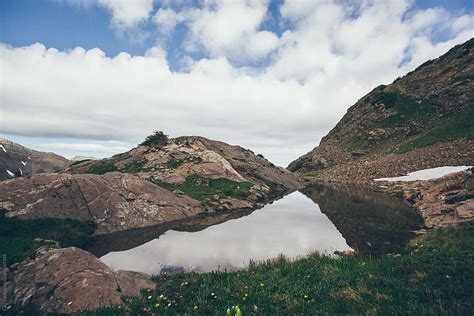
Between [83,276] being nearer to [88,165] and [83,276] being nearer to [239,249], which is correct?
[239,249]

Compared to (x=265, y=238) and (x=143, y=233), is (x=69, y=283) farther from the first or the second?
(x=265, y=238)

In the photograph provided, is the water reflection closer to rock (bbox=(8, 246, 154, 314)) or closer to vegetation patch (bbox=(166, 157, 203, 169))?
rock (bbox=(8, 246, 154, 314))

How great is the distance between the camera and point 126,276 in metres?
12.0

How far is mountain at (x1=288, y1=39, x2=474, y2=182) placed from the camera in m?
55.8

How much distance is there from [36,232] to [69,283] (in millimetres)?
10715

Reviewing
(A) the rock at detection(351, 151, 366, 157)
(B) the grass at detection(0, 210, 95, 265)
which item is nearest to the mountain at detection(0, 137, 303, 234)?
(B) the grass at detection(0, 210, 95, 265)

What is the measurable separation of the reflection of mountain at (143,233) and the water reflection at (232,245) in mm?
764

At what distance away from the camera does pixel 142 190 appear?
29.0 meters

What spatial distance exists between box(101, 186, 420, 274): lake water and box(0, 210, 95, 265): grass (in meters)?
4.02

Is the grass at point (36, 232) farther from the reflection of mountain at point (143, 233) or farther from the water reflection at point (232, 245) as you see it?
the water reflection at point (232, 245)

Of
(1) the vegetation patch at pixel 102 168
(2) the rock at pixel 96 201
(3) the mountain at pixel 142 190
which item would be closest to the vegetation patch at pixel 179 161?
(3) the mountain at pixel 142 190

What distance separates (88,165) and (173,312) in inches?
1871

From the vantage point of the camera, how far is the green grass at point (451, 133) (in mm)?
58869

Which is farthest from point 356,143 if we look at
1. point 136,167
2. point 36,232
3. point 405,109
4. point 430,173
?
point 36,232
